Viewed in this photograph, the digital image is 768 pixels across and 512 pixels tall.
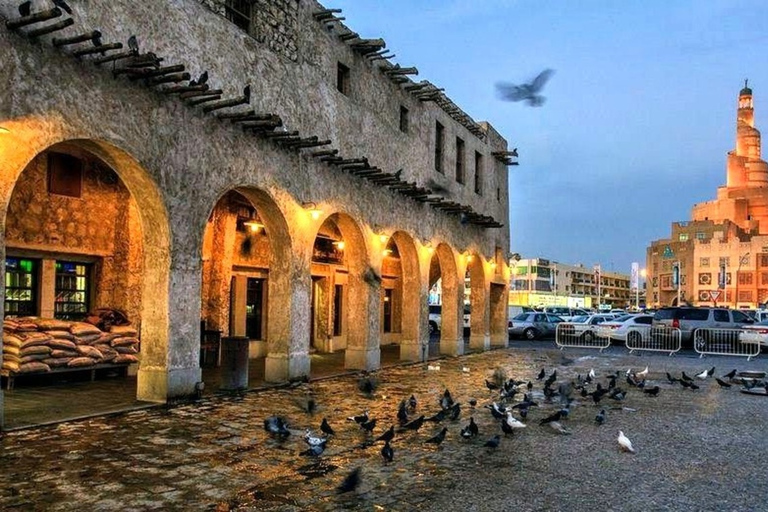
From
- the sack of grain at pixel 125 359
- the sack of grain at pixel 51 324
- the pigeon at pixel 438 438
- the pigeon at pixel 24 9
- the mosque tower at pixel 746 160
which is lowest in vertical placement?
the pigeon at pixel 438 438

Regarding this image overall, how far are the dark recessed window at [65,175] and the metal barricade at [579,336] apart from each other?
70.4 feet

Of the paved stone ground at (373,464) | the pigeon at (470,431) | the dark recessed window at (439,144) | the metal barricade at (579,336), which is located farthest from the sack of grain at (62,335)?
A: the metal barricade at (579,336)

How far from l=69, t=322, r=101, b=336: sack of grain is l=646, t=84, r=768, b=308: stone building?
7706 cm

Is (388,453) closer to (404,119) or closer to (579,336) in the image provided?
(404,119)

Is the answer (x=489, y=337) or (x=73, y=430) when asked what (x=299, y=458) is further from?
(x=489, y=337)

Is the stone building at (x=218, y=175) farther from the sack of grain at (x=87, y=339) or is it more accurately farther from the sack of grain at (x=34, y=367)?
the sack of grain at (x=34, y=367)

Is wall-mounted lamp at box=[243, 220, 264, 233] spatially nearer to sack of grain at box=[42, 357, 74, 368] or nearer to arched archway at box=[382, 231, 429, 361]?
arched archway at box=[382, 231, 429, 361]

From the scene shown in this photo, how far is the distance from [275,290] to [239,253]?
420cm

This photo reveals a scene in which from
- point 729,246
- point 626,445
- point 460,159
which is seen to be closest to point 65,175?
point 626,445

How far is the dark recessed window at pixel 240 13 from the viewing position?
12617 mm

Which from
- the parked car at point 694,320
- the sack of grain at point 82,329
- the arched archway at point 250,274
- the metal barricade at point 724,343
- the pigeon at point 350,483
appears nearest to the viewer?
the pigeon at point 350,483

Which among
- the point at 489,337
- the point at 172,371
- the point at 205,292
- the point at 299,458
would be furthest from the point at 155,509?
the point at 489,337

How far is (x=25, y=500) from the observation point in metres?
5.98

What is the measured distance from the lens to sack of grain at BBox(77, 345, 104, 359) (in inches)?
504
